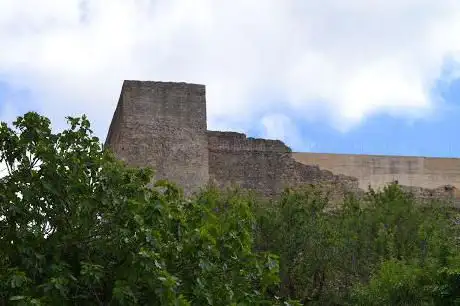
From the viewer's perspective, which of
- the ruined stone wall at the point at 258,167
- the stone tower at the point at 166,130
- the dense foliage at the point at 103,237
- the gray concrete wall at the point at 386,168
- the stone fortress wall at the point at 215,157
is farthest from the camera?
the gray concrete wall at the point at 386,168

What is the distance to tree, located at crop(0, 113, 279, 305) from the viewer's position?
11.4 meters

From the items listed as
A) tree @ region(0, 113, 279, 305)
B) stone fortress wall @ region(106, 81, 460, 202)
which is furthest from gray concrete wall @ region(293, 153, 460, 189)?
tree @ region(0, 113, 279, 305)

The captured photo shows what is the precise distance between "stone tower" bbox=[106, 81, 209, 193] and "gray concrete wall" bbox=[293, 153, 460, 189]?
646 centimetres

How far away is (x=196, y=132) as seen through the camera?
94.4ft

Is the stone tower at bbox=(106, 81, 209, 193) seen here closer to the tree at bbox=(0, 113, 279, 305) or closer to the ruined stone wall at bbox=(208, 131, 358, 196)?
the ruined stone wall at bbox=(208, 131, 358, 196)

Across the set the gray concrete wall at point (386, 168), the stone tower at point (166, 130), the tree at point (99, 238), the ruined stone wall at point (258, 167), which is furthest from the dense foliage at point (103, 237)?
the gray concrete wall at point (386, 168)

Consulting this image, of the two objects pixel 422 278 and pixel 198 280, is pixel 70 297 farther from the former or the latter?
pixel 422 278

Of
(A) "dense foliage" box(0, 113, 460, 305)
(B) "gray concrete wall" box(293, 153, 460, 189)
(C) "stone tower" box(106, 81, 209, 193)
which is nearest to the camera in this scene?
(A) "dense foliage" box(0, 113, 460, 305)

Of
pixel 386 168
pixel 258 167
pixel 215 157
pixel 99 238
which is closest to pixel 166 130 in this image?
pixel 215 157

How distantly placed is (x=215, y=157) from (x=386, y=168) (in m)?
7.26

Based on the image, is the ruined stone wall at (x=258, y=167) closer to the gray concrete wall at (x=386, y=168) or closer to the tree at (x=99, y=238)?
the gray concrete wall at (x=386, y=168)

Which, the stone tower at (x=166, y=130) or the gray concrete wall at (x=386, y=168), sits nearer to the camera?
the stone tower at (x=166, y=130)

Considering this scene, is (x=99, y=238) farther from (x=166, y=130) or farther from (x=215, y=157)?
(x=215, y=157)

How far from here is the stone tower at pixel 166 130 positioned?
28078 millimetres
